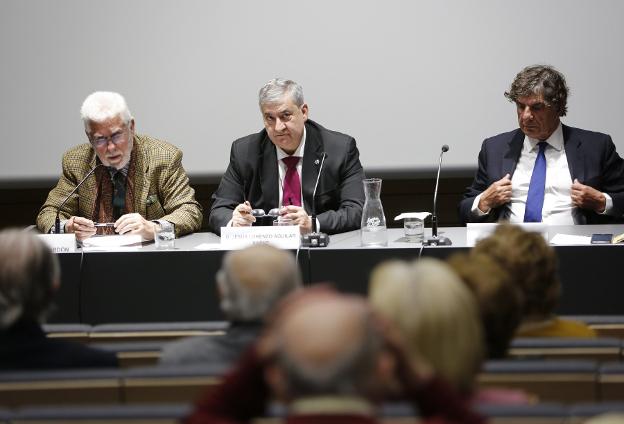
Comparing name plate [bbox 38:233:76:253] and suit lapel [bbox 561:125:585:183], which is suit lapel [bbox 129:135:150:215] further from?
suit lapel [bbox 561:125:585:183]

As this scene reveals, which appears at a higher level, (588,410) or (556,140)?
(556,140)

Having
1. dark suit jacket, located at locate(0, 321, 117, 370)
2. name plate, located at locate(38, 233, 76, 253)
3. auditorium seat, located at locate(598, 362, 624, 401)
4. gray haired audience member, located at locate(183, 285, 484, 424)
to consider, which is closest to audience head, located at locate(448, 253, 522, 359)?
auditorium seat, located at locate(598, 362, 624, 401)

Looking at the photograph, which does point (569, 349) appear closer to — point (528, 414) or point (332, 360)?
point (528, 414)

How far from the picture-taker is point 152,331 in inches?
105

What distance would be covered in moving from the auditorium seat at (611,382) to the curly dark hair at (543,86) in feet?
9.34

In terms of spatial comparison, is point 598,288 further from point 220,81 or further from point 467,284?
point 220,81

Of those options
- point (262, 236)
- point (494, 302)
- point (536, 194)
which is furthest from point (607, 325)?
point (536, 194)

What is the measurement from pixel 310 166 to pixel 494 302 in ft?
9.07

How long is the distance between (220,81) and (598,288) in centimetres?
276

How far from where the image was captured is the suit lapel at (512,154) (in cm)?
469

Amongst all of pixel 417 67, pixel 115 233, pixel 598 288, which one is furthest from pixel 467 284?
pixel 417 67

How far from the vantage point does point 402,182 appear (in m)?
6.04

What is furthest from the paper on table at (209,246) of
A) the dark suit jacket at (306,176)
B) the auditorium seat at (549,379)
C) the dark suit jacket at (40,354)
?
the auditorium seat at (549,379)

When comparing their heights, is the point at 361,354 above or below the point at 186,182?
below
